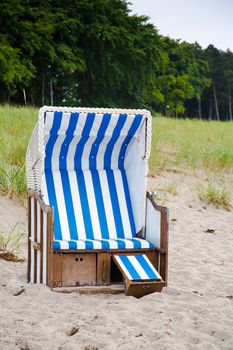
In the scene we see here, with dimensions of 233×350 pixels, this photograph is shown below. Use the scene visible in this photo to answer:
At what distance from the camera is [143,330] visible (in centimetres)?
433

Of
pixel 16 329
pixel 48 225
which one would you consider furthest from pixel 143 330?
pixel 48 225

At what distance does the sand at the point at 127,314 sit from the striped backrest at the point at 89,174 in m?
0.67

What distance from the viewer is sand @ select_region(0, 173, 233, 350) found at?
414 centimetres

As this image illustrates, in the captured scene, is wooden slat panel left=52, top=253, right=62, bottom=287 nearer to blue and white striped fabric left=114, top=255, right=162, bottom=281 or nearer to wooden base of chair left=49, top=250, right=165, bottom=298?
wooden base of chair left=49, top=250, right=165, bottom=298

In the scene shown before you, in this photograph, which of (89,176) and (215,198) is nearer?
(89,176)

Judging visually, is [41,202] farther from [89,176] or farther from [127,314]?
[127,314]

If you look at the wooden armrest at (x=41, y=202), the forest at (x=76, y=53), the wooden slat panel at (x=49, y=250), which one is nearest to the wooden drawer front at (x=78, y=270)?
the wooden slat panel at (x=49, y=250)

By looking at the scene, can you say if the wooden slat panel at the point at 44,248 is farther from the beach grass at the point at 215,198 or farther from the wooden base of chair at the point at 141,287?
the beach grass at the point at 215,198

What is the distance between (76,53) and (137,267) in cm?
2498

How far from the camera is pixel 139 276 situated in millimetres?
5242

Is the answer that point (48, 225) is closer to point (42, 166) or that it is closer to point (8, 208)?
point (42, 166)

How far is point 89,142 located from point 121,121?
390 millimetres

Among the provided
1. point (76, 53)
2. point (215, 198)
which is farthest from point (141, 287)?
point (76, 53)

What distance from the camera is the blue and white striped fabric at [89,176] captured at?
564 cm
